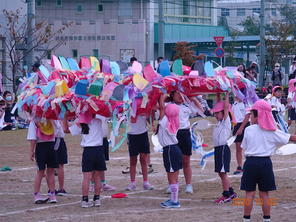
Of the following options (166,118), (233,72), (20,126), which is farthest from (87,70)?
(20,126)

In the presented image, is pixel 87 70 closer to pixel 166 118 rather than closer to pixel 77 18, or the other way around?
pixel 166 118

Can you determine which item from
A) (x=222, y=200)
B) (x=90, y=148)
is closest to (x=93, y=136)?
(x=90, y=148)

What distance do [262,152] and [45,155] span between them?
395 centimetres

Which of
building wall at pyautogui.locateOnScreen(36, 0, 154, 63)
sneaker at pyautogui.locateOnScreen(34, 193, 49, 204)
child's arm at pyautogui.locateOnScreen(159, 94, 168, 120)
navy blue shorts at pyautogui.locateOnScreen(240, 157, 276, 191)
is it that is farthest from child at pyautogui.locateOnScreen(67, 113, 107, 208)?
building wall at pyautogui.locateOnScreen(36, 0, 154, 63)

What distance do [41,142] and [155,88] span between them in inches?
82.8

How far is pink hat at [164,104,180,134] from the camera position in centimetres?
1079

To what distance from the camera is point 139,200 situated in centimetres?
1153

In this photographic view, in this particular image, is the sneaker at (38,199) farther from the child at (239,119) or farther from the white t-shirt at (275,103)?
the white t-shirt at (275,103)

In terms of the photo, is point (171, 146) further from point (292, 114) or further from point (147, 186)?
point (292, 114)

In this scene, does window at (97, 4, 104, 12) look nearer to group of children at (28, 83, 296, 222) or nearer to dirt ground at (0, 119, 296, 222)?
dirt ground at (0, 119, 296, 222)

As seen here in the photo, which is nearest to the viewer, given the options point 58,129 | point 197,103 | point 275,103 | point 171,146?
point 171,146

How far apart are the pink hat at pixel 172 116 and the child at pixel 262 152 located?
1.91 m

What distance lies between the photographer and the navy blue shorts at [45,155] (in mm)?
11414

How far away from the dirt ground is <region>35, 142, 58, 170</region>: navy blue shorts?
0.65 metres
